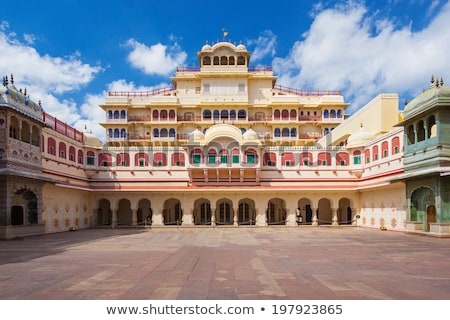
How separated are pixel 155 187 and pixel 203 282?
26.9 metres

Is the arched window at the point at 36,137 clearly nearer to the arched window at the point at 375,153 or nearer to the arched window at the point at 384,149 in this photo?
the arched window at the point at 384,149

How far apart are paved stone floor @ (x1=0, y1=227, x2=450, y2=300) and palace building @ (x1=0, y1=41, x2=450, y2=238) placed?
31.0 feet

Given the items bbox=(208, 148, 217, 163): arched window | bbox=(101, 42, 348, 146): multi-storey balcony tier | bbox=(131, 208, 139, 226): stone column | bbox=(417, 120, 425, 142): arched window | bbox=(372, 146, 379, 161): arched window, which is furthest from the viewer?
bbox=(101, 42, 348, 146): multi-storey balcony tier

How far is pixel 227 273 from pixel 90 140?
29860 millimetres

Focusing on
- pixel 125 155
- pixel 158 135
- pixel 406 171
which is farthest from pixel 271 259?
pixel 158 135

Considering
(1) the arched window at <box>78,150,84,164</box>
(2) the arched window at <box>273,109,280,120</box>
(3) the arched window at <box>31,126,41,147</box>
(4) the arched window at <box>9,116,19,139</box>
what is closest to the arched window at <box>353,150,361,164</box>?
(2) the arched window at <box>273,109,280,120</box>

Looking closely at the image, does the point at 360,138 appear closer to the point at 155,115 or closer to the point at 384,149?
the point at 384,149

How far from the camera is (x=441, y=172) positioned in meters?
22.5

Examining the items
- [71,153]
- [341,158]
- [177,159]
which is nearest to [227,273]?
[71,153]

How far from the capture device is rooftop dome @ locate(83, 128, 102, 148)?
37094 mm

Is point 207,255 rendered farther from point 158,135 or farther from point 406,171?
point 158,135

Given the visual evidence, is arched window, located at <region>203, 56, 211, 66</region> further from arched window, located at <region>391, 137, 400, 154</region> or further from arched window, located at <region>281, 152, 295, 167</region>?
arched window, located at <region>391, 137, 400, 154</region>

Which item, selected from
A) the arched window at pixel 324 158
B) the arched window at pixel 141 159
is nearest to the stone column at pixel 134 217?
the arched window at pixel 141 159

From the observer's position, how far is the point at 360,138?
37.0 m
